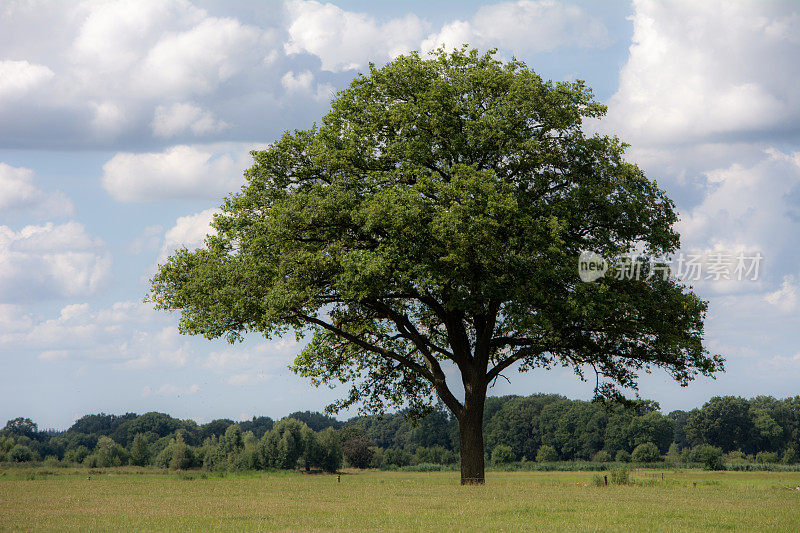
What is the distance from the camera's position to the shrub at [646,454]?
126 m

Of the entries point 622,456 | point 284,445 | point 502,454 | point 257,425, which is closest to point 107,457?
point 284,445

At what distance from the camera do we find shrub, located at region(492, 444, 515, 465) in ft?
455

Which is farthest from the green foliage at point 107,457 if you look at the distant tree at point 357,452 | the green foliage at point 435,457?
the green foliage at point 435,457

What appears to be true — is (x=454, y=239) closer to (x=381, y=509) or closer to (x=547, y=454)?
(x=381, y=509)

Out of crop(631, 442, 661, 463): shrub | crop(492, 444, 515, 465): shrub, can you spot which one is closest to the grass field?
crop(631, 442, 661, 463): shrub

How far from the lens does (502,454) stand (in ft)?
471

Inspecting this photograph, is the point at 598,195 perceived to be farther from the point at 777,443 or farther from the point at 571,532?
the point at 777,443

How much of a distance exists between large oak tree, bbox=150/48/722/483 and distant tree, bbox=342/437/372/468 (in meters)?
61.6

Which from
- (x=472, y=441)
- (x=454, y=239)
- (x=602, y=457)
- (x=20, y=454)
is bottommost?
(x=602, y=457)

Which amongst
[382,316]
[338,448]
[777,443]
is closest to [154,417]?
[338,448]

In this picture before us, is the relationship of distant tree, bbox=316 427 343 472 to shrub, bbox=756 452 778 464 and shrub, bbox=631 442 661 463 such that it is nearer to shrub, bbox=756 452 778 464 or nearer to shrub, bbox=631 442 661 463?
shrub, bbox=631 442 661 463

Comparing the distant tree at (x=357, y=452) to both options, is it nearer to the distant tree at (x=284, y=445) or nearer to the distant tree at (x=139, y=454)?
the distant tree at (x=284, y=445)

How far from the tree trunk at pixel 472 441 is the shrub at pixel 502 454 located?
10137cm

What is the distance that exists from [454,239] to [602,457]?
122 meters
